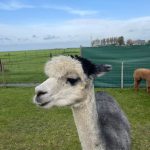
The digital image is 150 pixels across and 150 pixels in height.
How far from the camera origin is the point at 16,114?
1066cm

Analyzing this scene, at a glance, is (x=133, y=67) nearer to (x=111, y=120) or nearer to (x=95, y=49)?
(x=95, y=49)

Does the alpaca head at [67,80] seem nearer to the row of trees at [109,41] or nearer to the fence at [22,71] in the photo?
the fence at [22,71]

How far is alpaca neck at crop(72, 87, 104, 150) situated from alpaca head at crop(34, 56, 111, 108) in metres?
0.09

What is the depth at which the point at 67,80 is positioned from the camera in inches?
146

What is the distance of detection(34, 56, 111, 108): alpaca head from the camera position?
11.8 ft

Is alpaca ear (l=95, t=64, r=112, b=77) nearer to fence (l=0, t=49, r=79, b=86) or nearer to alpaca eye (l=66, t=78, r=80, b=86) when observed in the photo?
alpaca eye (l=66, t=78, r=80, b=86)

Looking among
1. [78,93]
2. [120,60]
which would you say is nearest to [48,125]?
[78,93]

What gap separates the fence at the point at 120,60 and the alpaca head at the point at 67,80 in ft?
37.8

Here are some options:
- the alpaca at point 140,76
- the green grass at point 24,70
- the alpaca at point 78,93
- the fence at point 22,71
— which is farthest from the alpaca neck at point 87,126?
the alpaca at point 140,76

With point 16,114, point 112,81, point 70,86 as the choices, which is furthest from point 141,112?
point 70,86

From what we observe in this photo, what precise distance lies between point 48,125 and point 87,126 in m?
5.31

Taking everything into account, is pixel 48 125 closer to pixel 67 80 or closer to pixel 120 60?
pixel 67 80

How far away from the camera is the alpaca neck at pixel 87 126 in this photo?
150 inches

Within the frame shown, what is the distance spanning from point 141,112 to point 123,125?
18.0ft
